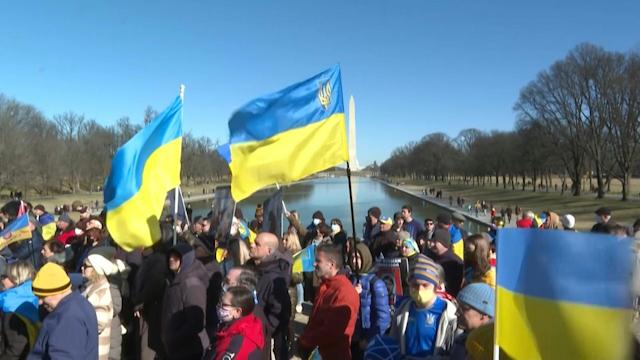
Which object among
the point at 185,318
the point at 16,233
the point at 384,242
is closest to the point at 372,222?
the point at 384,242

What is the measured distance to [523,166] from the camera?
212 feet

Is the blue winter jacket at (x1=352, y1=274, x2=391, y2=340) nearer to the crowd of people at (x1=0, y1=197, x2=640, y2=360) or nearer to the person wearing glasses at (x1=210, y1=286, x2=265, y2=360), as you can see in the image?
the crowd of people at (x1=0, y1=197, x2=640, y2=360)

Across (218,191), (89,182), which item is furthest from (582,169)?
(89,182)

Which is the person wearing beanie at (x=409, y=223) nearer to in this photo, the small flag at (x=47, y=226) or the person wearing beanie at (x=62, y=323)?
the person wearing beanie at (x=62, y=323)

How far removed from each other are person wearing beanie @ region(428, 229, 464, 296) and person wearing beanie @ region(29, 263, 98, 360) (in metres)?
3.50

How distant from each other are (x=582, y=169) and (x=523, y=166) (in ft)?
36.1

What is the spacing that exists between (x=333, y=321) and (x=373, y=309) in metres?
0.68

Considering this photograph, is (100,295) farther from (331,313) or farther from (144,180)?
(331,313)

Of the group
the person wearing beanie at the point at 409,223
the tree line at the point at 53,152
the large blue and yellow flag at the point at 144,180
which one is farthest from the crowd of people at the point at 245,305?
the tree line at the point at 53,152

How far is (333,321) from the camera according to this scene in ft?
12.5

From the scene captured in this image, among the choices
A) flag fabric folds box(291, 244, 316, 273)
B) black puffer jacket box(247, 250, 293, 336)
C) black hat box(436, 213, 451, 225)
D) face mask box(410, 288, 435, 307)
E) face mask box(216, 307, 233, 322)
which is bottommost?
flag fabric folds box(291, 244, 316, 273)

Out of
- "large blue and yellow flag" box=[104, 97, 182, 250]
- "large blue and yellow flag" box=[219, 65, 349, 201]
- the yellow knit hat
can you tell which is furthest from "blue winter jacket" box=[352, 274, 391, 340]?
"large blue and yellow flag" box=[104, 97, 182, 250]

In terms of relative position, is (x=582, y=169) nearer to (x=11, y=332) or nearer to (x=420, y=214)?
(x=420, y=214)

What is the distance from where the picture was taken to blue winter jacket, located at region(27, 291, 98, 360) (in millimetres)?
3311
